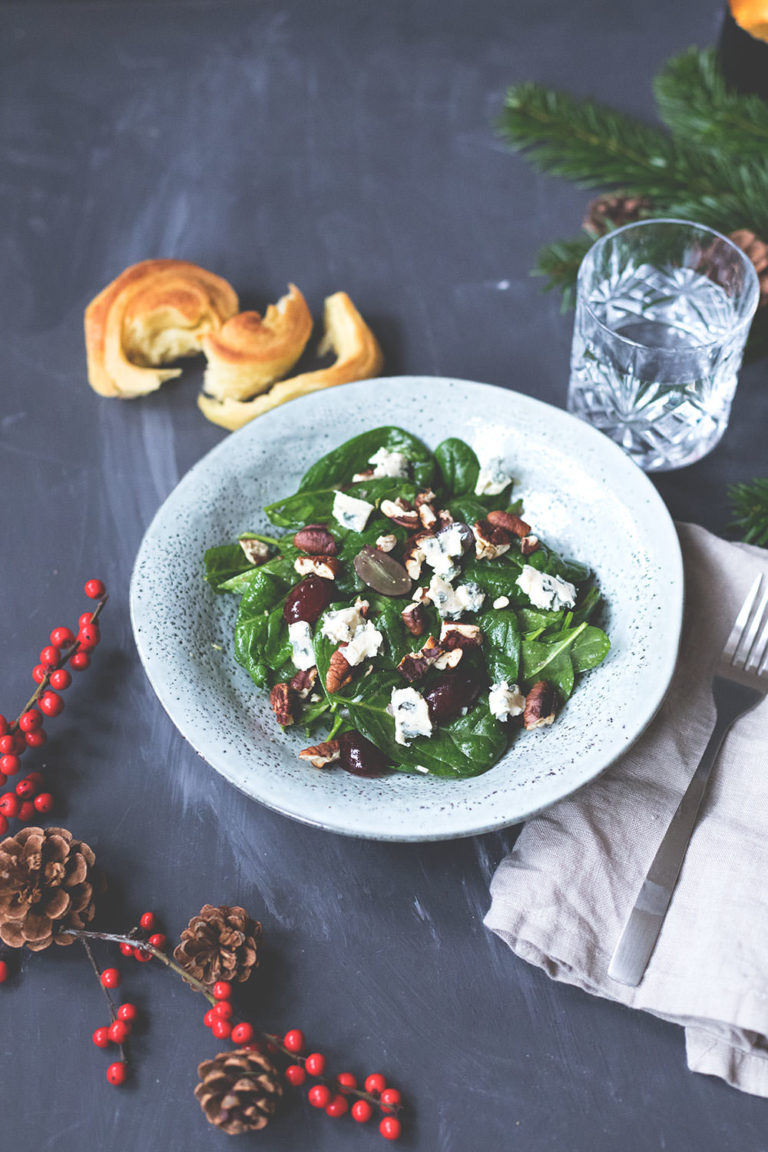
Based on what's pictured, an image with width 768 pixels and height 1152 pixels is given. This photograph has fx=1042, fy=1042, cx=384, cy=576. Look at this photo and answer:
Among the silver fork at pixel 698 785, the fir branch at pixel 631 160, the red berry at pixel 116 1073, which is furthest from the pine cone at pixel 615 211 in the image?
the red berry at pixel 116 1073

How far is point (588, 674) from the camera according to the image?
1616mm

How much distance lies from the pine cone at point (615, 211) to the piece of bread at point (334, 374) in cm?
60

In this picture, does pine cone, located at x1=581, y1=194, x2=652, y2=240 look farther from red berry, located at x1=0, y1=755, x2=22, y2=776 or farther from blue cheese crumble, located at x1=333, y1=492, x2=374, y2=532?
red berry, located at x1=0, y1=755, x2=22, y2=776

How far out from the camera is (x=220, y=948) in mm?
1523

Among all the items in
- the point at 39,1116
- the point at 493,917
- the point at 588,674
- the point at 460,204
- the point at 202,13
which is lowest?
the point at 39,1116

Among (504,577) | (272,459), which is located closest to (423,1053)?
(504,577)

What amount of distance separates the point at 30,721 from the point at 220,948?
1.65 ft

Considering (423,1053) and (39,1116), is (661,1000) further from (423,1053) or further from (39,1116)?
(39,1116)

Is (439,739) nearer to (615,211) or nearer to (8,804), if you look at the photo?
(8,804)

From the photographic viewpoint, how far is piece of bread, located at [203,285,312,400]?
211 centimetres

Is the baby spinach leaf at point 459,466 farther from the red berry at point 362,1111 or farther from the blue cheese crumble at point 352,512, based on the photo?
→ the red berry at point 362,1111

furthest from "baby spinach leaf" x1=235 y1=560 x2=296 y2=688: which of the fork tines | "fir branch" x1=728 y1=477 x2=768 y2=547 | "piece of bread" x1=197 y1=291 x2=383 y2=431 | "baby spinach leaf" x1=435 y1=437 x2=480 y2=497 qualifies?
"fir branch" x1=728 y1=477 x2=768 y2=547

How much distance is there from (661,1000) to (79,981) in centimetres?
84

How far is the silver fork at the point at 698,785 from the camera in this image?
148 centimetres
